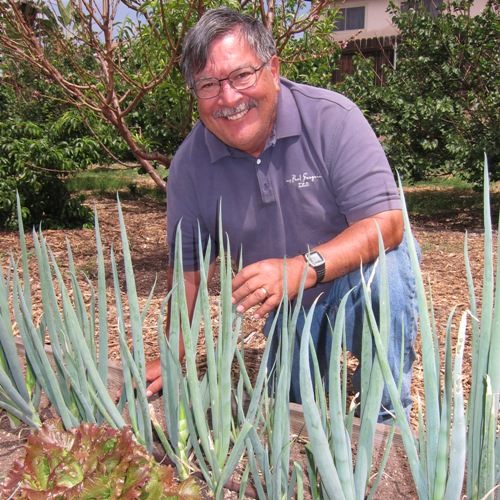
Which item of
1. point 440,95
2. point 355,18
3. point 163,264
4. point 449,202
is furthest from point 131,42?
point 355,18

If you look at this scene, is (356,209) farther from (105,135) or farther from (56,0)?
(105,135)

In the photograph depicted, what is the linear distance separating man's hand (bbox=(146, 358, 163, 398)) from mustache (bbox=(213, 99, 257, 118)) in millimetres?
679

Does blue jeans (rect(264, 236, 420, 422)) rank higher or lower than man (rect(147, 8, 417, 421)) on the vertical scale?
lower

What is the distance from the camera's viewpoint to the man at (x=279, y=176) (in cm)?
158

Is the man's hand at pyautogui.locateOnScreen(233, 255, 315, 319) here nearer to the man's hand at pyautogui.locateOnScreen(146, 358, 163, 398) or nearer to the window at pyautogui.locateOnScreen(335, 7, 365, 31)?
the man's hand at pyautogui.locateOnScreen(146, 358, 163, 398)

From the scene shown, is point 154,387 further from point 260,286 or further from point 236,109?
point 236,109

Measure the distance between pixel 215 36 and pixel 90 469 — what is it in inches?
42.9

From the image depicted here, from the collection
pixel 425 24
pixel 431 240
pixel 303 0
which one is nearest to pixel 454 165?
pixel 431 240

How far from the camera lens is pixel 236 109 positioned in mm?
1625

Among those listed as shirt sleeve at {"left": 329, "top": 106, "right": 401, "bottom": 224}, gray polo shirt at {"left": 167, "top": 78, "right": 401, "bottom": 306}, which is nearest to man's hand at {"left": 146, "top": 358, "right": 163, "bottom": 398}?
gray polo shirt at {"left": 167, "top": 78, "right": 401, "bottom": 306}

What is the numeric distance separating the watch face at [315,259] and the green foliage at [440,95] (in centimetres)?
402

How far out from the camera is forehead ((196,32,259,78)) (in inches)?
62.1

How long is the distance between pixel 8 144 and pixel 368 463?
4775mm

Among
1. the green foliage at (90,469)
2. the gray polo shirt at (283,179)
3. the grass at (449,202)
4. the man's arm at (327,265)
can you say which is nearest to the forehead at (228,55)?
the gray polo shirt at (283,179)
